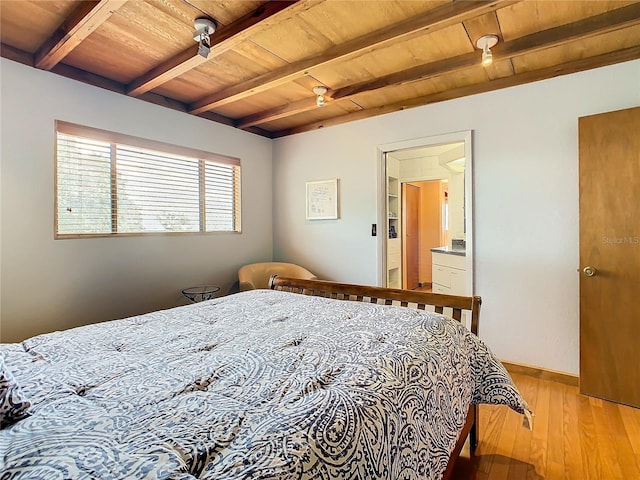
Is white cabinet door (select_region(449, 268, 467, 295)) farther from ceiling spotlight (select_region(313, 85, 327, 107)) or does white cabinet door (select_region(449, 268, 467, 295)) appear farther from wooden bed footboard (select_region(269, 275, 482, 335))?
ceiling spotlight (select_region(313, 85, 327, 107))

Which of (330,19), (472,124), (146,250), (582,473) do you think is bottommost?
(582,473)

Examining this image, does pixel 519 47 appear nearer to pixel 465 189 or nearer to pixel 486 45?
pixel 486 45

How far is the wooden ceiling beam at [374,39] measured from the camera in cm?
169

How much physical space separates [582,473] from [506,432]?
374 mm

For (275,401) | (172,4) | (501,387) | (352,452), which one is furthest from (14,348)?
(501,387)

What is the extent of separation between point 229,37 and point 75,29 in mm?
878

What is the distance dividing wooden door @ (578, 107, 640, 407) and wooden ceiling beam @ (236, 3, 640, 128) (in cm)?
60

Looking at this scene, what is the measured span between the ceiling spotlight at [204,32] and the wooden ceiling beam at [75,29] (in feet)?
1.27

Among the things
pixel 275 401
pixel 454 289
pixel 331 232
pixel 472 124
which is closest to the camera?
pixel 275 401

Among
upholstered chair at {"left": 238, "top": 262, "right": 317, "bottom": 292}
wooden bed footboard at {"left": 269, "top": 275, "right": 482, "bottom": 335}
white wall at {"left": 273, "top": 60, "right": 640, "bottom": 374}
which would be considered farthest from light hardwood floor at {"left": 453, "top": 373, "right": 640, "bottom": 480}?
upholstered chair at {"left": 238, "top": 262, "right": 317, "bottom": 292}

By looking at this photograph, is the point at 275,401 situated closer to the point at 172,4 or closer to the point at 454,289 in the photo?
the point at 172,4

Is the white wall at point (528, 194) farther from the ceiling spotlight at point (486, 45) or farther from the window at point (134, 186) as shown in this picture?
the window at point (134, 186)

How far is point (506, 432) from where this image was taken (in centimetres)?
189

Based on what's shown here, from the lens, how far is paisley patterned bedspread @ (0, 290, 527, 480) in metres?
0.63
